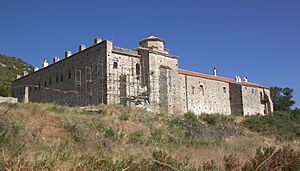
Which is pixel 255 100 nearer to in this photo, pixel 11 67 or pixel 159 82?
pixel 159 82

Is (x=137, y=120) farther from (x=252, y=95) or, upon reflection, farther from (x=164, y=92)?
(x=252, y=95)

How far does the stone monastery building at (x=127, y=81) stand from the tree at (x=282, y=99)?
842 inches

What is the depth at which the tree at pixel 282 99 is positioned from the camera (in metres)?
56.1

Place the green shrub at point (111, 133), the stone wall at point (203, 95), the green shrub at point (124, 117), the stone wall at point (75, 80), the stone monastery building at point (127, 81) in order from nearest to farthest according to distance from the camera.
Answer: the green shrub at point (111, 133) < the green shrub at point (124, 117) < the stone monastery building at point (127, 81) < the stone wall at point (75, 80) < the stone wall at point (203, 95)

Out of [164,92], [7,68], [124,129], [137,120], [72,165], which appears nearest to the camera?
[72,165]

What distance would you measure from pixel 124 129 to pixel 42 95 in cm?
2081

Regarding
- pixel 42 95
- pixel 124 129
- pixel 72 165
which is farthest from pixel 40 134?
pixel 42 95

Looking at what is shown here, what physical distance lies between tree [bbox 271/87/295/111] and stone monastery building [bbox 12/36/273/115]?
21.4 m

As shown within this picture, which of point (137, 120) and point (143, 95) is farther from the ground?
point (143, 95)

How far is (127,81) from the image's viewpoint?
29047 millimetres

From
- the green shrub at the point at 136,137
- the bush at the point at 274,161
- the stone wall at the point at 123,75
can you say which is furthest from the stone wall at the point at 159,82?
the bush at the point at 274,161

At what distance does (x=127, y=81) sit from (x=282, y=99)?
37807mm

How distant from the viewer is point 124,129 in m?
18.6

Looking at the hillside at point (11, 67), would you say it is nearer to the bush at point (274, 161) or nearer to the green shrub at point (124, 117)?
the green shrub at point (124, 117)
